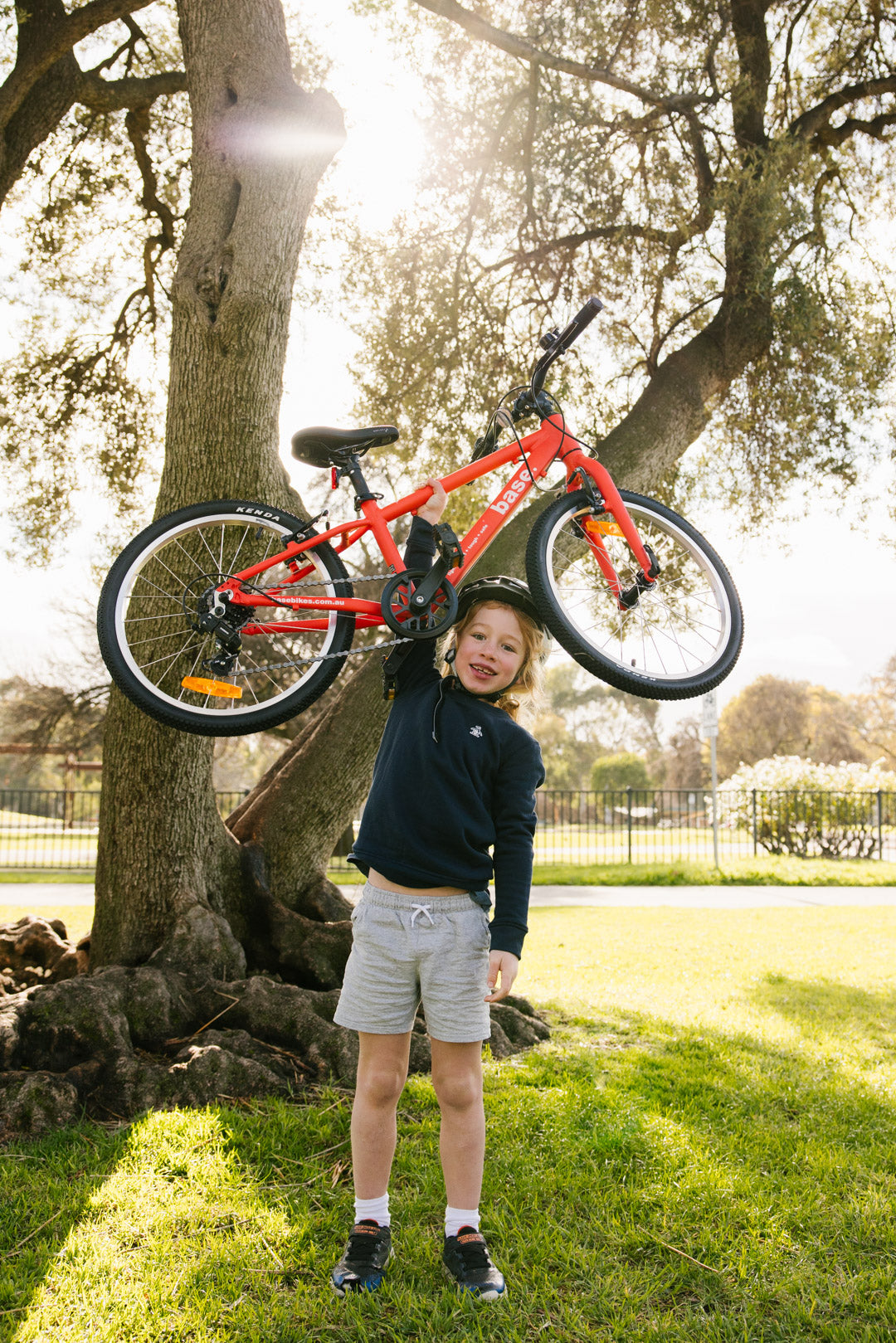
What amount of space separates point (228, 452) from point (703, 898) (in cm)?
854

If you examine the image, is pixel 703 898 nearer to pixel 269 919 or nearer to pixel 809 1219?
pixel 269 919

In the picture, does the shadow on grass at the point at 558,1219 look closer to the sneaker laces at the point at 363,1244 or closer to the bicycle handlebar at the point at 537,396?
the sneaker laces at the point at 363,1244

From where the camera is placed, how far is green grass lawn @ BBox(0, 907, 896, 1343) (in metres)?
2.00

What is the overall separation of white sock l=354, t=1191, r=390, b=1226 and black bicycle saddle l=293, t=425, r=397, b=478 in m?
2.24

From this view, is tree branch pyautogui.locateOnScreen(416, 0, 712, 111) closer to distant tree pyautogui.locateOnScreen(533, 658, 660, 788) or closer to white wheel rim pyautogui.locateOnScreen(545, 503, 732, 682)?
white wheel rim pyautogui.locateOnScreen(545, 503, 732, 682)

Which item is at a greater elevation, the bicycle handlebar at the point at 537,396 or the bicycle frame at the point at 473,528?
the bicycle handlebar at the point at 537,396

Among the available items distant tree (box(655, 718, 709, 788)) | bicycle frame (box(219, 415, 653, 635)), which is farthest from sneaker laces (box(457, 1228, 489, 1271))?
distant tree (box(655, 718, 709, 788))

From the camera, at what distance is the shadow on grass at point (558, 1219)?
200 centimetres

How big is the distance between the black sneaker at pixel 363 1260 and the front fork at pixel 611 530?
6.59ft

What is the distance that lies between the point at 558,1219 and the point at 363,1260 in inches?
24.2

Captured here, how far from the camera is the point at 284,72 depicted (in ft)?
13.3

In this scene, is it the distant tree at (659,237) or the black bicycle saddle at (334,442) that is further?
the distant tree at (659,237)

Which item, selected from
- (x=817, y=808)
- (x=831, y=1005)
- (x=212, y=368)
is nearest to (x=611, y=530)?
(x=212, y=368)

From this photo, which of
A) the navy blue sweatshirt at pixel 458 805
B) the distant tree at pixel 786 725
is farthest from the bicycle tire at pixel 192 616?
the distant tree at pixel 786 725
